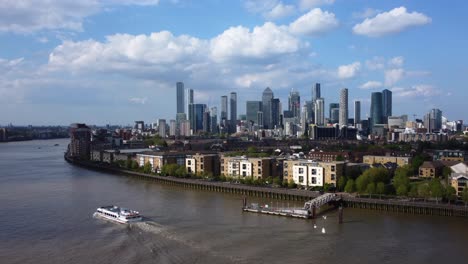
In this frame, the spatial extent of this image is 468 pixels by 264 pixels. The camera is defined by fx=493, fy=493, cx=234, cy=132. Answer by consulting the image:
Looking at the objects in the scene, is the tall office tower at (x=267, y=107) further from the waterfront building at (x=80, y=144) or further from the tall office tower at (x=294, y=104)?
the waterfront building at (x=80, y=144)

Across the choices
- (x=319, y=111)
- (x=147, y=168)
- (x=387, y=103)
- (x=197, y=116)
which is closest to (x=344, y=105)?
(x=319, y=111)

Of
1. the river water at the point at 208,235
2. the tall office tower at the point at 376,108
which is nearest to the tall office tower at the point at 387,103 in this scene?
the tall office tower at the point at 376,108

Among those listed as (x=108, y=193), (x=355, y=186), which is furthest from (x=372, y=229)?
(x=108, y=193)

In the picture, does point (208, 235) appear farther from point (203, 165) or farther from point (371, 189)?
point (203, 165)

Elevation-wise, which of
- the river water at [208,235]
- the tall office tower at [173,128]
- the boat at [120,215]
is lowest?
the river water at [208,235]

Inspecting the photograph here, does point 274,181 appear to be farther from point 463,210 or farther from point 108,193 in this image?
point 463,210

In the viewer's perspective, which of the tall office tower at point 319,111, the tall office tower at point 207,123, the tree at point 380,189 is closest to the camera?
the tree at point 380,189
